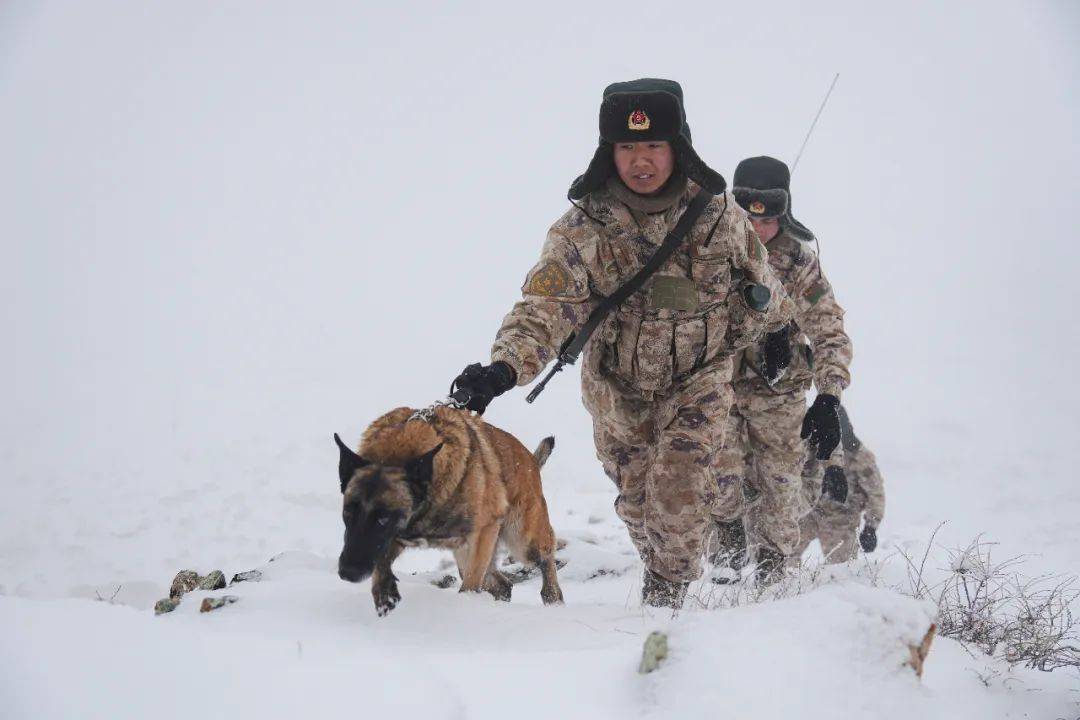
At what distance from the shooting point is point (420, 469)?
3.22 metres

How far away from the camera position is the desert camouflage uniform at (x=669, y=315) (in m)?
3.71

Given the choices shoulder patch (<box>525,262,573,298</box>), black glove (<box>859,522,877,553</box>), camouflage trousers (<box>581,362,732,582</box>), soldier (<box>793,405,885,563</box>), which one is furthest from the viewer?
black glove (<box>859,522,877,553</box>)

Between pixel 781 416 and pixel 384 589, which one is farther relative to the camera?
pixel 781 416

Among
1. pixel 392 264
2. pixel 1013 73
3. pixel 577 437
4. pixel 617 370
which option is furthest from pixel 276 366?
pixel 1013 73

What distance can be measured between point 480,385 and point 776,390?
3.13 metres

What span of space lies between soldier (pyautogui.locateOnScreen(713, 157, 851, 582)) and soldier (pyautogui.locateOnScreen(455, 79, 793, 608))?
4.30 feet

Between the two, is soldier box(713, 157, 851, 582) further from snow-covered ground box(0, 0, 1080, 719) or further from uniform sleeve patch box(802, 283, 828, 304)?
snow-covered ground box(0, 0, 1080, 719)

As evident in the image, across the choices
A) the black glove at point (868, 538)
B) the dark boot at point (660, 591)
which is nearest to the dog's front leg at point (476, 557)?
the dark boot at point (660, 591)

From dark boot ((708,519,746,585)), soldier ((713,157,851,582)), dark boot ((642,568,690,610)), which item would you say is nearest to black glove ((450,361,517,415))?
dark boot ((642,568,690,610))

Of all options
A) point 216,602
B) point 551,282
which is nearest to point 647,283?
point 551,282

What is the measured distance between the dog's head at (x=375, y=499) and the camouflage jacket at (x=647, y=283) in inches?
32.3

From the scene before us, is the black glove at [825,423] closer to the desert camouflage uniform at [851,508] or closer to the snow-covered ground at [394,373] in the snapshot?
the snow-covered ground at [394,373]

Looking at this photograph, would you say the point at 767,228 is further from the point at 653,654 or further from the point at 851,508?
the point at 653,654

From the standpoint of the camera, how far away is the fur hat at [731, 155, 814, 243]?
5395mm
